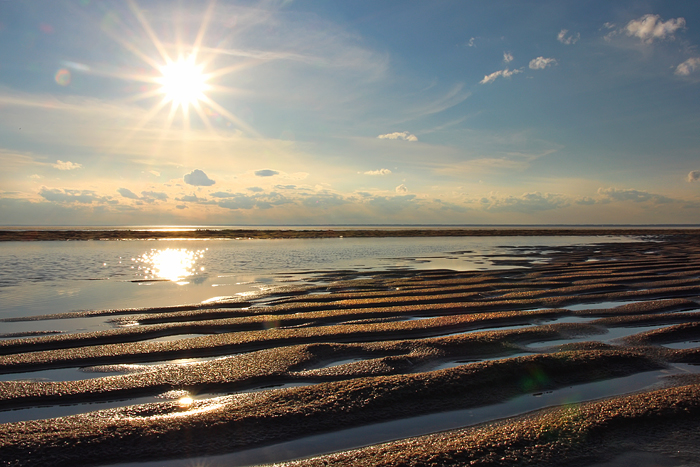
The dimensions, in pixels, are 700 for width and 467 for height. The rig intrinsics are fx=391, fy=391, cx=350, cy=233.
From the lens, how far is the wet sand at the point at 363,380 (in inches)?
153

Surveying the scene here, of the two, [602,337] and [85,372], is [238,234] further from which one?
[602,337]

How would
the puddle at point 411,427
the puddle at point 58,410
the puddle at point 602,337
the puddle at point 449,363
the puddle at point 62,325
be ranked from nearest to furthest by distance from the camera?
the puddle at point 411,427 → the puddle at point 58,410 → the puddle at point 449,363 → the puddle at point 602,337 → the puddle at point 62,325

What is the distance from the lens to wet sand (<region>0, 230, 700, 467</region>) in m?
3.88

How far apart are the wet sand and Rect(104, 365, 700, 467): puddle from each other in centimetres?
12

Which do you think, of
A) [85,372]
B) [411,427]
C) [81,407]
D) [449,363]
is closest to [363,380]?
[411,427]

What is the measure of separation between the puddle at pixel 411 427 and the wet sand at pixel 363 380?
0.38ft

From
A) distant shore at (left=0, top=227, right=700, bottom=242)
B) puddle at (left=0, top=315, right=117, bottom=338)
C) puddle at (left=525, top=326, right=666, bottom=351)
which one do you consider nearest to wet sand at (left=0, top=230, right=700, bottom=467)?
puddle at (left=525, top=326, right=666, bottom=351)

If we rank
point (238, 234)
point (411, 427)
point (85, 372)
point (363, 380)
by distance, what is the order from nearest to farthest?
point (411, 427), point (363, 380), point (85, 372), point (238, 234)

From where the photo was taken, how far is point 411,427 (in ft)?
14.4

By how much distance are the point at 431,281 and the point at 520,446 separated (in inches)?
520

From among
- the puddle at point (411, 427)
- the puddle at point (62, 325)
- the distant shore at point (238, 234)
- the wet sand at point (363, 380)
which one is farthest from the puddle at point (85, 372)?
the distant shore at point (238, 234)

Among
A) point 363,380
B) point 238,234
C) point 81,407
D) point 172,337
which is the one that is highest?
point 238,234

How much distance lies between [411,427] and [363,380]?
41.6 inches

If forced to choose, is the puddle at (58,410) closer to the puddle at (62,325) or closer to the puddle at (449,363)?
the puddle at (449,363)
